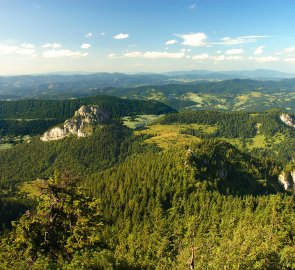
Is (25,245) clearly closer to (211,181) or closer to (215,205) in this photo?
(215,205)

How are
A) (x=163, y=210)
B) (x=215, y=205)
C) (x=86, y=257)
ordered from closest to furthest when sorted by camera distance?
(x=86, y=257)
(x=215, y=205)
(x=163, y=210)

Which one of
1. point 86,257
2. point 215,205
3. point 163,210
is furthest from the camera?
point 163,210

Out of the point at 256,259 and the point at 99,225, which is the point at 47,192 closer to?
the point at 99,225

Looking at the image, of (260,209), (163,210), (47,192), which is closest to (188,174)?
(163,210)

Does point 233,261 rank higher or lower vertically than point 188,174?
higher

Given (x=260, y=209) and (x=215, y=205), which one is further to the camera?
(x=215, y=205)

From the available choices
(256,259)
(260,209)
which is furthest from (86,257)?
(260,209)

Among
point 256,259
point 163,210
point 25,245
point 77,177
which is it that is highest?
point 77,177

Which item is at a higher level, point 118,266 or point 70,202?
point 70,202

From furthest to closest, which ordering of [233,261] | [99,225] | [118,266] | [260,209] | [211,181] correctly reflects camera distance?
[211,181] < [260,209] < [233,261] < [99,225] < [118,266]
